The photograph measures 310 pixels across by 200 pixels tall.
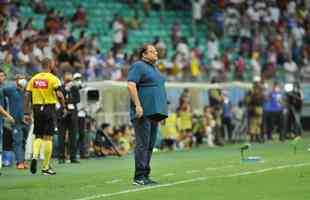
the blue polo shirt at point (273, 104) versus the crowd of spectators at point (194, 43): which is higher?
the crowd of spectators at point (194, 43)

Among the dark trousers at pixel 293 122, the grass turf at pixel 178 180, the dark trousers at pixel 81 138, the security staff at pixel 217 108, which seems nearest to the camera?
the grass turf at pixel 178 180

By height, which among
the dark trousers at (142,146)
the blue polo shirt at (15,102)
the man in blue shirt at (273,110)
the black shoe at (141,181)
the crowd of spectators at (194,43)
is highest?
the crowd of spectators at (194,43)

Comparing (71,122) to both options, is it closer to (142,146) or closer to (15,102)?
(15,102)

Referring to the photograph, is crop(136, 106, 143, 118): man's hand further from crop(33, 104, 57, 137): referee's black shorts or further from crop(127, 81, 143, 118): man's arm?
crop(33, 104, 57, 137): referee's black shorts

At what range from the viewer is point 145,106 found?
17.1 meters

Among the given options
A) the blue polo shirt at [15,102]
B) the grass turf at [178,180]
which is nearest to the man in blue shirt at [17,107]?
the blue polo shirt at [15,102]

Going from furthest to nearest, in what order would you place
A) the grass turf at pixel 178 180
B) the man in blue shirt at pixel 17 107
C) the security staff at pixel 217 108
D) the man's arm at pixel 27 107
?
the security staff at pixel 217 108
the man in blue shirt at pixel 17 107
the man's arm at pixel 27 107
the grass turf at pixel 178 180

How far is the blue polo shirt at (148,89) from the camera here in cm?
1709

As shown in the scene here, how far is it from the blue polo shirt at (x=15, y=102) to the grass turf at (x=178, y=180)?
124 cm

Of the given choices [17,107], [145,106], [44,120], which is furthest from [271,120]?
[145,106]

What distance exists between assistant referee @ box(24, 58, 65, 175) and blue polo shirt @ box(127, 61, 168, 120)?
3120 millimetres

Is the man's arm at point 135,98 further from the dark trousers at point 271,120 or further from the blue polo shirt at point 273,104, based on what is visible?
the blue polo shirt at point 273,104

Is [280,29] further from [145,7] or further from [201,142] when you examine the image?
[201,142]

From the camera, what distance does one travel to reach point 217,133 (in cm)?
3300
